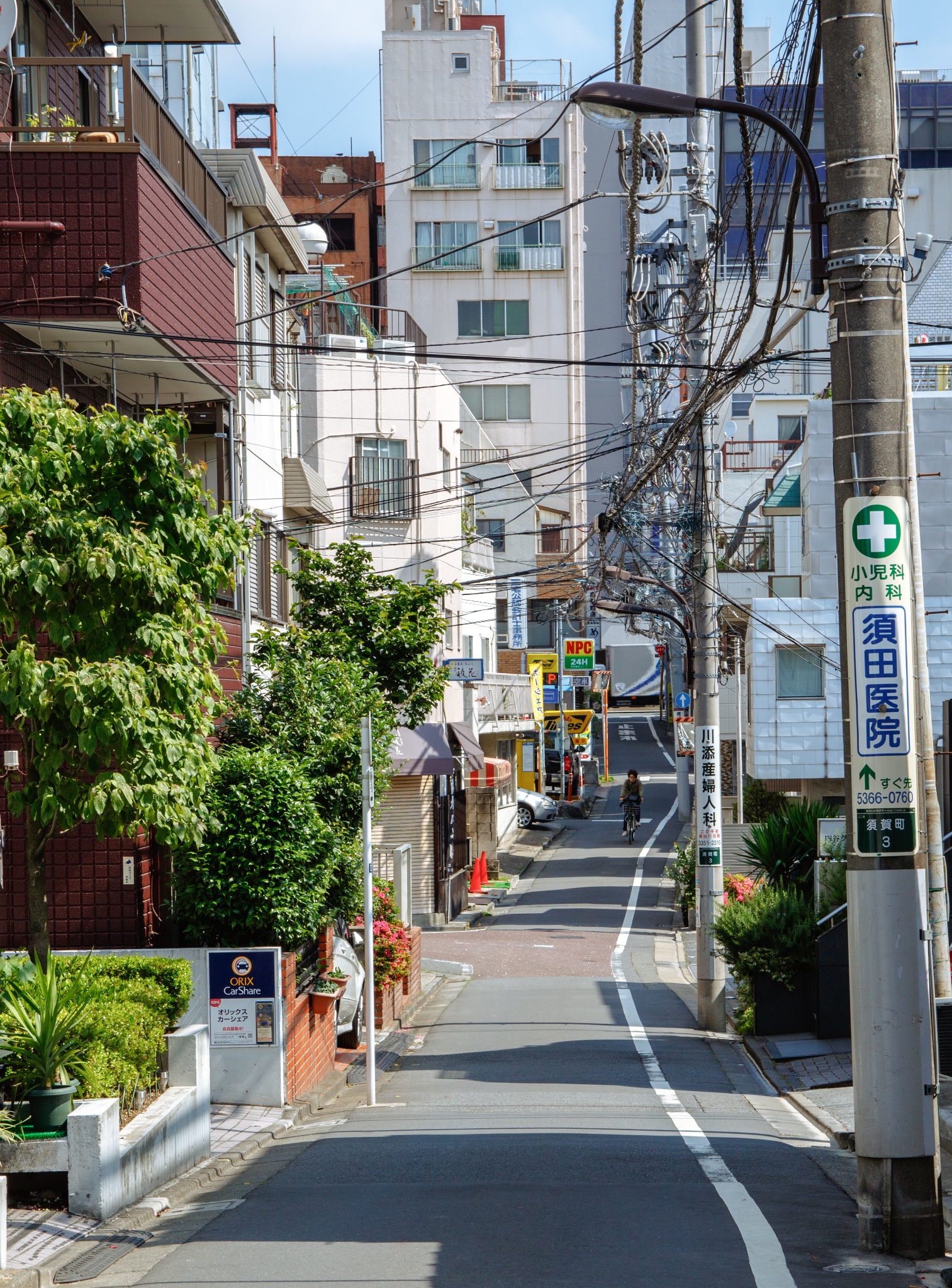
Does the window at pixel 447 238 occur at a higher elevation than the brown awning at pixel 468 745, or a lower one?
higher

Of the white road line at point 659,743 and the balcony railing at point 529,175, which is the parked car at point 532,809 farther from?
the balcony railing at point 529,175

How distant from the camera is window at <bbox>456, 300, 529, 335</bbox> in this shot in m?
68.9

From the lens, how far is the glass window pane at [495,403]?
66562 millimetres

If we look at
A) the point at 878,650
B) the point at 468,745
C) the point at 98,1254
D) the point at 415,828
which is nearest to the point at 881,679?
the point at 878,650

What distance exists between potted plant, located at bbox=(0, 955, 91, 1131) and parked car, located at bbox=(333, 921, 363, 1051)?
717 cm

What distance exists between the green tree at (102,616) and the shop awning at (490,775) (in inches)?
1008

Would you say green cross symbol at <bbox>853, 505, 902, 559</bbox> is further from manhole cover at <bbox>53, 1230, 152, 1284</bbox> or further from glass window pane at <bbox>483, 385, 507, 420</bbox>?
glass window pane at <bbox>483, 385, 507, 420</bbox>

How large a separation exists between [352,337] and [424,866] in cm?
1264

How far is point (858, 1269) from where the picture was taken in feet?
22.6

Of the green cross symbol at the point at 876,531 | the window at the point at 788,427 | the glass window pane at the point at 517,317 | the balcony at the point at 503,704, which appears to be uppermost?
the glass window pane at the point at 517,317

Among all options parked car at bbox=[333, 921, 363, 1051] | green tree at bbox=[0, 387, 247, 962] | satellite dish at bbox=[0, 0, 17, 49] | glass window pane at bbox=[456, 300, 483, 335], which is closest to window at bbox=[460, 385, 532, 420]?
glass window pane at bbox=[456, 300, 483, 335]

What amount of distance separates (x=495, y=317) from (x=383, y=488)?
38.4 m

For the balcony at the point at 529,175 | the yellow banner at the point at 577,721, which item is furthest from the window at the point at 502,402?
the yellow banner at the point at 577,721

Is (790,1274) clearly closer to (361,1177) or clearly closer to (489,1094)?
(361,1177)
